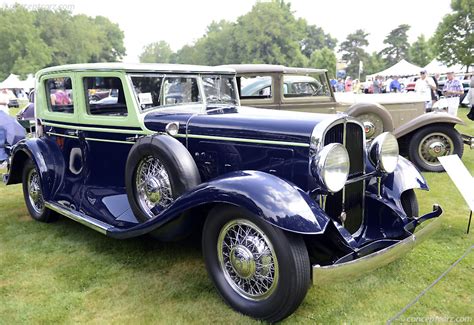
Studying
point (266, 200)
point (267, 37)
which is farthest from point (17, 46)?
point (266, 200)

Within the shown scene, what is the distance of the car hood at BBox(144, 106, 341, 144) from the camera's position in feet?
9.45

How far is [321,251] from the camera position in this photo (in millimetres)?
2855

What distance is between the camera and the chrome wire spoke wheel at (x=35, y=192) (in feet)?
15.1

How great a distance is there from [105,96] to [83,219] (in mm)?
1319

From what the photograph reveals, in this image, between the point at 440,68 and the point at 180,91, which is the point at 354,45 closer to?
the point at 440,68

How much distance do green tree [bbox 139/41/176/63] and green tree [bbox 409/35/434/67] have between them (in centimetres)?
6972

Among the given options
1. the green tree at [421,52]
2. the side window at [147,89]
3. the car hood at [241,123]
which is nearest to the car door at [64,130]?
the side window at [147,89]

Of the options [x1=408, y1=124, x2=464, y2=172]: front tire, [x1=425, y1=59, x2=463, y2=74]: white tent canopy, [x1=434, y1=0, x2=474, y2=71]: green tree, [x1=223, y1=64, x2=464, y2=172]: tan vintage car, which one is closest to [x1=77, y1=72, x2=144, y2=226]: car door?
[x1=223, y1=64, x2=464, y2=172]: tan vintage car

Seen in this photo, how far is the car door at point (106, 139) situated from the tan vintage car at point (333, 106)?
338 cm

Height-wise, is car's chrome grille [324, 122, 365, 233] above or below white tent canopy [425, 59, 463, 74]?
below

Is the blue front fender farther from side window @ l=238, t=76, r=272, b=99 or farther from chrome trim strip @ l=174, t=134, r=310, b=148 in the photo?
side window @ l=238, t=76, r=272, b=99

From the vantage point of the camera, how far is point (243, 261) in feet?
8.68

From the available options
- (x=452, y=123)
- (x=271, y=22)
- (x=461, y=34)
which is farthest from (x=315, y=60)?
(x=452, y=123)

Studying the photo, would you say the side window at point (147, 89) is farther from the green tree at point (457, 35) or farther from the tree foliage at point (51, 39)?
the tree foliage at point (51, 39)
